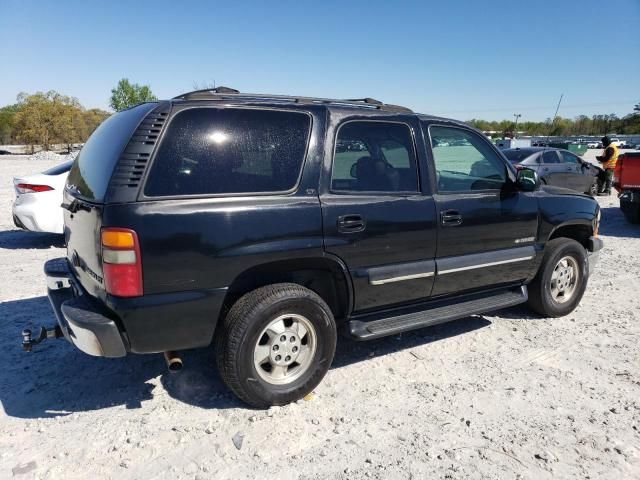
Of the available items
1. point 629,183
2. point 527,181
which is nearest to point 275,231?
point 527,181

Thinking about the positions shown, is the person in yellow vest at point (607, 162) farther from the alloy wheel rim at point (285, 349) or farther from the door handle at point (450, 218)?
the alloy wheel rim at point (285, 349)

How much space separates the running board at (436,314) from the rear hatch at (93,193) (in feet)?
5.78

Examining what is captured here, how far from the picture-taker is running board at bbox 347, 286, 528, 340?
3.46 metres

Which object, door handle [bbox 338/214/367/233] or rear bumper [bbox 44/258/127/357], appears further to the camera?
door handle [bbox 338/214/367/233]

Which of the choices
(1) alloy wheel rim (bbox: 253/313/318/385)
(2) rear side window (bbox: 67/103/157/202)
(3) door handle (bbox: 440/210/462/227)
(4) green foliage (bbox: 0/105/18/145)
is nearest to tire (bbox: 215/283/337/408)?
(1) alloy wheel rim (bbox: 253/313/318/385)

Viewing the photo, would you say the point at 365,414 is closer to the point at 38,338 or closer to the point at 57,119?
the point at 38,338

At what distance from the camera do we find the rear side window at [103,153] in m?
2.80

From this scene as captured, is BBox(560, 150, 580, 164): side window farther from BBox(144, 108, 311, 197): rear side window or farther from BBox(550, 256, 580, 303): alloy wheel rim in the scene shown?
BBox(144, 108, 311, 197): rear side window

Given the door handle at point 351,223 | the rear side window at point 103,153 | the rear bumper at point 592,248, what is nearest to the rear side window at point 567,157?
Answer: the rear bumper at point 592,248

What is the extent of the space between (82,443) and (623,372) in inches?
152

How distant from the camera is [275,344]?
3129 mm

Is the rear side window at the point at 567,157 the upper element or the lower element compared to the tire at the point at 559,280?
upper

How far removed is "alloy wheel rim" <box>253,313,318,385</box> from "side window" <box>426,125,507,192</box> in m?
1.59

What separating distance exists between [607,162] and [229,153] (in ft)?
47.8
